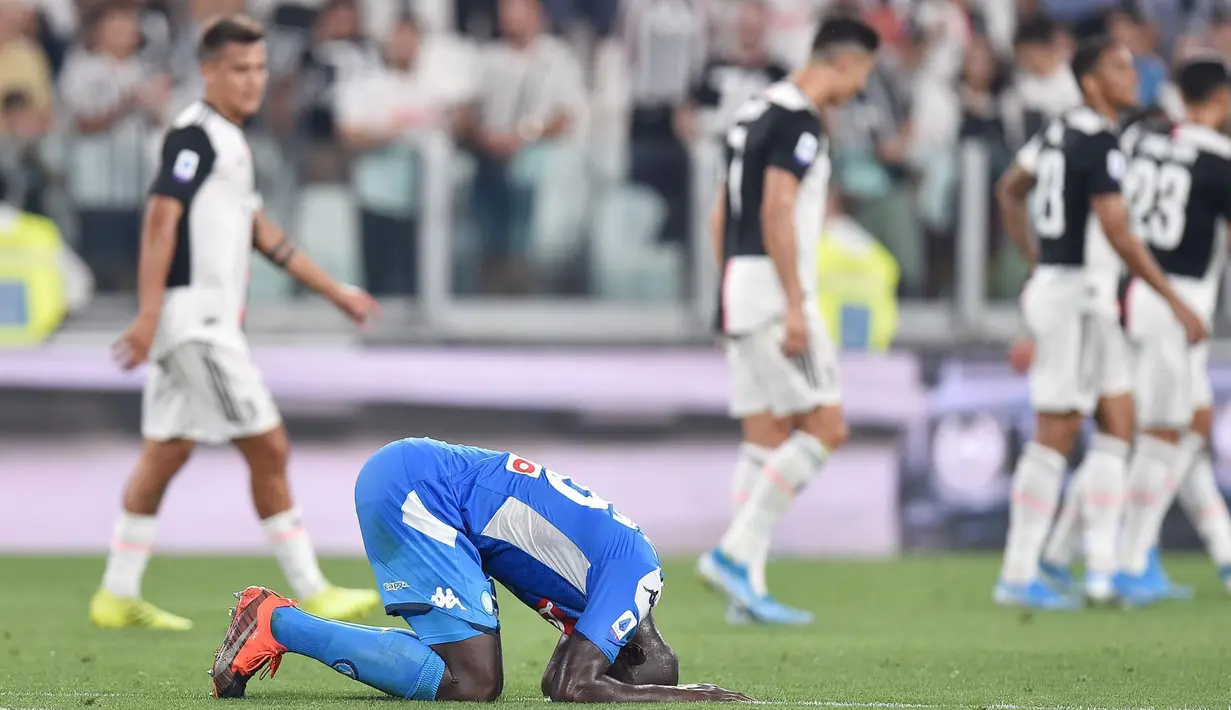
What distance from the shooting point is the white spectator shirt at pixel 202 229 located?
768 centimetres

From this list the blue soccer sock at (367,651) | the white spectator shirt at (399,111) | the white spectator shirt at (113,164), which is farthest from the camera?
the white spectator shirt at (399,111)

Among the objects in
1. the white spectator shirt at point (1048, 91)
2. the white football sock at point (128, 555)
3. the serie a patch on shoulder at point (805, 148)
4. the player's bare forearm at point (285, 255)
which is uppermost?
the white spectator shirt at point (1048, 91)

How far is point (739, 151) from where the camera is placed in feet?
26.6

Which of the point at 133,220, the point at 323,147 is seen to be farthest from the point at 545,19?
the point at 133,220

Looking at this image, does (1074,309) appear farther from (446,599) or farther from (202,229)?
(446,599)

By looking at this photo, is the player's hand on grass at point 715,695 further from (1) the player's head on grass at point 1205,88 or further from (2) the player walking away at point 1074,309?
(1) the player's head on grass at point 1205,88

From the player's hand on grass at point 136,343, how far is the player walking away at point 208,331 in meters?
0.03

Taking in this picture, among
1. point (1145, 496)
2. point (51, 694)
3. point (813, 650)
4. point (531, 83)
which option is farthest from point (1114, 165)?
point (51, 694)

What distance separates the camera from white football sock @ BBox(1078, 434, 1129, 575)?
8.85 metres

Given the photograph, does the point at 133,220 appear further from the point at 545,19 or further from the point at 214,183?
the point at 214,183

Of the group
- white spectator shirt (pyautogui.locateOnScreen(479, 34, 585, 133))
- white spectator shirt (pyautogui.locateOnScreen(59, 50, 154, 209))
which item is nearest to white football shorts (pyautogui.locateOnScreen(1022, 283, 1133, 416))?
white spectator shirt (pyautogui.locateOnScreen(479, 34, 585, 133))

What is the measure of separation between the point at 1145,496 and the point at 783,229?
2.71m

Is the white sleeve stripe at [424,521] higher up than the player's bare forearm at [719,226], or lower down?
lower down

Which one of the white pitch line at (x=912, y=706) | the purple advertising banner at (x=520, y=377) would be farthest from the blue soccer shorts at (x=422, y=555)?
the purple advertising banner at (x=520, y=377)
